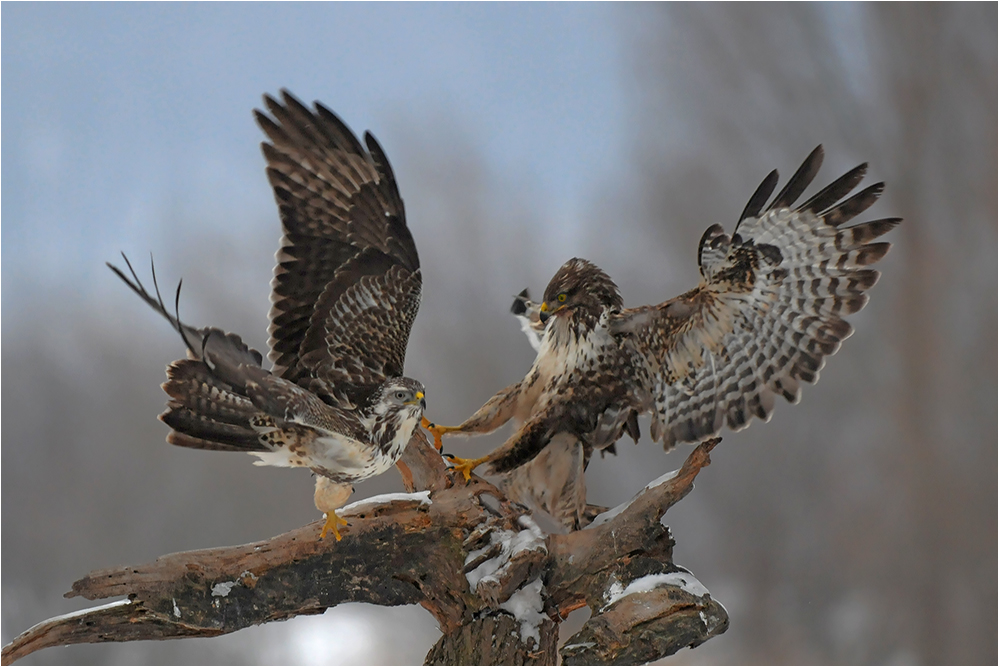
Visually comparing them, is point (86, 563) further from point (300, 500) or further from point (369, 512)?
point (369, 512)

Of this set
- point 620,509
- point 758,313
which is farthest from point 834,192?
point 620,509

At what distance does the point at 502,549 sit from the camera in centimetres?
197

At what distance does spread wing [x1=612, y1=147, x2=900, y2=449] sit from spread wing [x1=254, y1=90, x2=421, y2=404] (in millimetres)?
548

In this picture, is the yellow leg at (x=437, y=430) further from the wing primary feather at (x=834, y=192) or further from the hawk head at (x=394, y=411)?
the wing primary feather at (x=834, y=192)

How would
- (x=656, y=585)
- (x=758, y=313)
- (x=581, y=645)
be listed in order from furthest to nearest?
1. (x=758, y=313)
2. (x=656, y=585)
3. (x=581, y=645)

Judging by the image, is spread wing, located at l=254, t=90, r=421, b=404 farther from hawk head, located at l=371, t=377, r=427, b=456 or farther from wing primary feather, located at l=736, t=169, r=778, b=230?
wing primary feather, located at l=736, t=169, r=778, b=230

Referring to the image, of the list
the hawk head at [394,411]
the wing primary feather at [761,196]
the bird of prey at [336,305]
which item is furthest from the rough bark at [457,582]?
the wing primary feather at [761,196]

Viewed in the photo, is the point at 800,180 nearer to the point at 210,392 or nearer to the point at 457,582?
the point at 457,582

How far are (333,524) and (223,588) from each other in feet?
0.90

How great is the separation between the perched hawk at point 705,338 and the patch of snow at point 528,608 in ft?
0.78

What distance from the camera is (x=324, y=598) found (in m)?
1.98

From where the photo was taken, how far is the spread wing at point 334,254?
1915 mm

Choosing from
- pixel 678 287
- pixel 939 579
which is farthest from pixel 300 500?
pixel 939 579

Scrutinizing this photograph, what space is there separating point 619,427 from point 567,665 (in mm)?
593
